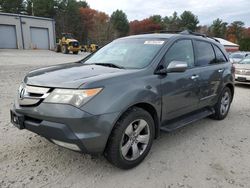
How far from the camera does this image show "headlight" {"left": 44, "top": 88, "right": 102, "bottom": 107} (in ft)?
9.21

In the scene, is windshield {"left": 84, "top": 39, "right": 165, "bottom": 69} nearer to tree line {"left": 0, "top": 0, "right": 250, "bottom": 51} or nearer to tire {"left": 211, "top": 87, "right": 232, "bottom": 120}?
tire {"left": 211, "top": 87, "right": 232, "bottom": 120}

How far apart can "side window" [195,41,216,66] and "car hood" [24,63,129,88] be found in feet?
5.87

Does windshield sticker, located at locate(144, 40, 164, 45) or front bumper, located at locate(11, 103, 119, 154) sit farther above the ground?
windshield sticker, located at locate(144, 40, 164, 45)

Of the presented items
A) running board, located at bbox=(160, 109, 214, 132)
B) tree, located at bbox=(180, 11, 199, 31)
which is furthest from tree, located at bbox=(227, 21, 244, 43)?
running board, located at bbox=(160, 109, 214, 132)

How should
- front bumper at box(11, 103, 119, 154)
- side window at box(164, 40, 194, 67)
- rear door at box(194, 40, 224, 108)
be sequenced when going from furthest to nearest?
rear door at box(194, 40, 224, 108), side window at box(164, 40, 194, 67), front bumper at box(11, 103, 119, 154)

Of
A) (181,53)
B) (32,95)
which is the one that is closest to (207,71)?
(181,53)

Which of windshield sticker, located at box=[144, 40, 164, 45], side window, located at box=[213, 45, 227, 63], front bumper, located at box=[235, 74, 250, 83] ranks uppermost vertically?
windshield sticker, located at box=[144, 40, 164, 45]

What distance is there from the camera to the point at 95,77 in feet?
10.1

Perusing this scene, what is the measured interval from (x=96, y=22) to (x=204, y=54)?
6893cm

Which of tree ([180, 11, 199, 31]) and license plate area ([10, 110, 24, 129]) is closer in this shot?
license plate area ([10, 110, 24, 129])

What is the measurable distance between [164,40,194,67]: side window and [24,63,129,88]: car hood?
87 centimetres

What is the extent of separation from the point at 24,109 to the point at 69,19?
6383cm

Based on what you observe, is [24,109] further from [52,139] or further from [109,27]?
[109,27]

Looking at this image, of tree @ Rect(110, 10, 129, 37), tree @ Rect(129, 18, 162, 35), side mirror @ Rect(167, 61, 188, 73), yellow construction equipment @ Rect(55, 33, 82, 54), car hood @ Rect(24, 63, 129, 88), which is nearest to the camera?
car hood @ Rect(24, 63, 129, 88)
